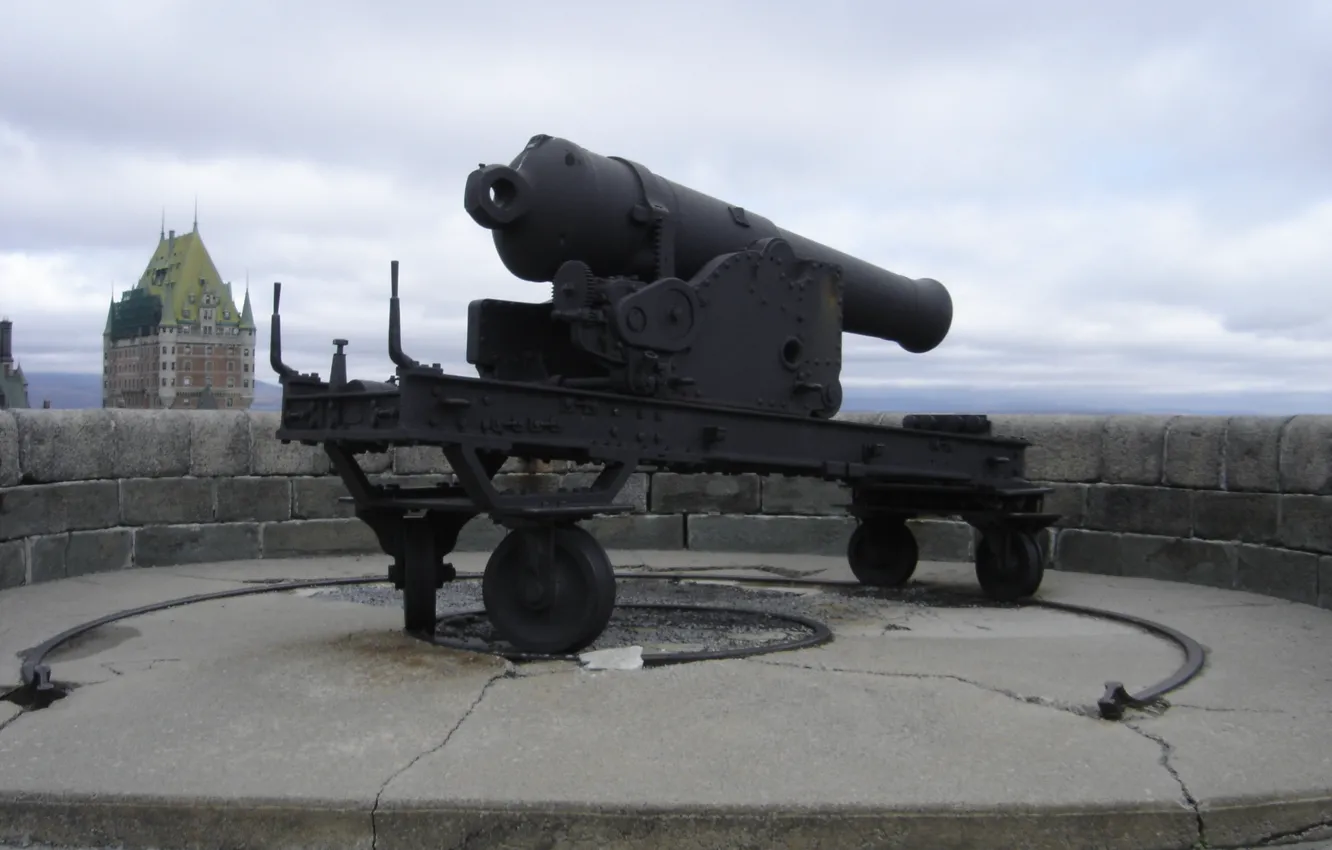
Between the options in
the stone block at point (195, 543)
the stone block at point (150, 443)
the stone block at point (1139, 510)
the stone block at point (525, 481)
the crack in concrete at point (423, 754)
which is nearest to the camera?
the crack in concrete at point (423, 754)

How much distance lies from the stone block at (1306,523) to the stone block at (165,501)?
20.6 feet

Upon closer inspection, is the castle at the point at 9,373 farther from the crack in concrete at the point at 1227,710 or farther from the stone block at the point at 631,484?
the crack in concrete at the point at 1227,710

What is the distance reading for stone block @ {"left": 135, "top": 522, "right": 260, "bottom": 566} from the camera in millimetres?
7754

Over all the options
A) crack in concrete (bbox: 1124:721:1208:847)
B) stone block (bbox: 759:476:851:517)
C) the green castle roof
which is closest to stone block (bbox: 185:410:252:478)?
stone block (bbox: 759:476:851:517)

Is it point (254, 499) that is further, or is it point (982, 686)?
Result: point (254, 499)

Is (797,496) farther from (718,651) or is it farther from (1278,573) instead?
(718,651)

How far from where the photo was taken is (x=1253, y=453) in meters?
6.97

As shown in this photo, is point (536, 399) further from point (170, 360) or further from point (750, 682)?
point (170, 360)

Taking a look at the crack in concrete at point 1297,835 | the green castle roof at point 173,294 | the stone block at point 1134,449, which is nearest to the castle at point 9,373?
the green castle roof at point 173,294

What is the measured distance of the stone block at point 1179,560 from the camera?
718 cm

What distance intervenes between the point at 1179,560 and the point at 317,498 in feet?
17.7

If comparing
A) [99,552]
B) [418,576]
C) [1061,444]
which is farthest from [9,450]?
[1061,444]

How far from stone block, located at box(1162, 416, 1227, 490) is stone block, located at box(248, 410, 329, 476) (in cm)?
524

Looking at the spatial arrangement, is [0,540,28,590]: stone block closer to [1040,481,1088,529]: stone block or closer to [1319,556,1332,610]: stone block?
[1040,481,1088,529]: stone block
